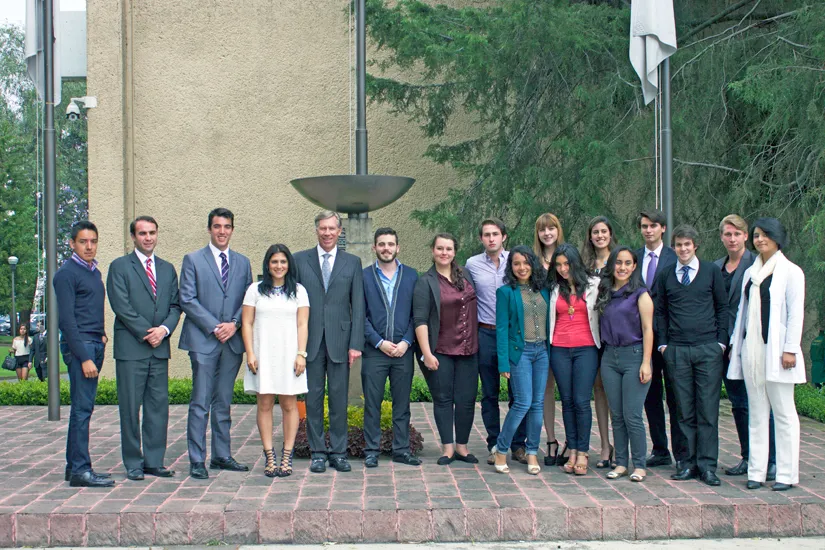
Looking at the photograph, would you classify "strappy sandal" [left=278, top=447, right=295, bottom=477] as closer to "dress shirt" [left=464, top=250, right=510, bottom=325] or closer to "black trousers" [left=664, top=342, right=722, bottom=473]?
"dress shirt" [left=464, top=250, right=510, bottom=325]

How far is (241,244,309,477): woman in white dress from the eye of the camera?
617cm

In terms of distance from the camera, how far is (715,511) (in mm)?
5273

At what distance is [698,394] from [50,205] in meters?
6.97

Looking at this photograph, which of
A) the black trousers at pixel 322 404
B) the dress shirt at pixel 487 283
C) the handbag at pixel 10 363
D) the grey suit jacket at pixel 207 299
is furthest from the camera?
the handbag at pixel 10 363

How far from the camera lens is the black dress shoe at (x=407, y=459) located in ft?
21.5

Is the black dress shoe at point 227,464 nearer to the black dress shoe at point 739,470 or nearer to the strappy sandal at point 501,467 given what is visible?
the strappy sandal at point 501,467

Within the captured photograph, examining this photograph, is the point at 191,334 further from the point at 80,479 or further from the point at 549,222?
the point at 549,222

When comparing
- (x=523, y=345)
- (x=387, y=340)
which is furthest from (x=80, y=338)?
(x=523, y=345)

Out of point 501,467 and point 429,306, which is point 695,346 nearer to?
point 501,467

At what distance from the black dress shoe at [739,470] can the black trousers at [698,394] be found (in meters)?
0.36

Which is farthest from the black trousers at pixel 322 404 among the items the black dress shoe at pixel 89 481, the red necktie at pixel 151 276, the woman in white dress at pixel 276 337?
the black dress shoe at pixel 89 481

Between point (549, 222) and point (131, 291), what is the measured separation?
3.18m

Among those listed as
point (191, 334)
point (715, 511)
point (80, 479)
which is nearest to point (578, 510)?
point (715, 511)

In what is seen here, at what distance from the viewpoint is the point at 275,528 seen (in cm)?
514
